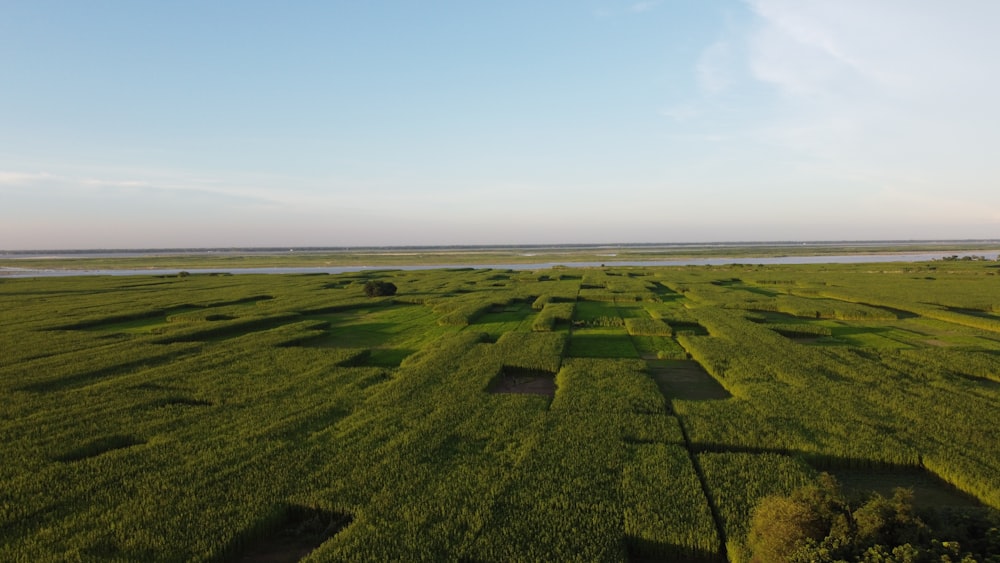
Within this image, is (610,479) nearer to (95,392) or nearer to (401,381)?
(401,381)

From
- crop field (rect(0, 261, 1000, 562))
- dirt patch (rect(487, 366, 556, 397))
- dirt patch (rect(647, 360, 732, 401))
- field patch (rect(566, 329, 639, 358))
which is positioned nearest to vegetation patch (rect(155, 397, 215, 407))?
crop field (rect(0, 261, 1000, 562))

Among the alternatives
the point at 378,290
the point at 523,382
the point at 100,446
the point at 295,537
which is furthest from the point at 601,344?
the point at 378,290

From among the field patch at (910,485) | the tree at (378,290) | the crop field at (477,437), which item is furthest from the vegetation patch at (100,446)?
the tree at (378,290)

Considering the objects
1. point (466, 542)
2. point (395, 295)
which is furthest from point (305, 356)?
point (395, 295)

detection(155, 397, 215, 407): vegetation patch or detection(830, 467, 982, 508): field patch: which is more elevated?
detection(155, 397, 215, 407): vegetation patch

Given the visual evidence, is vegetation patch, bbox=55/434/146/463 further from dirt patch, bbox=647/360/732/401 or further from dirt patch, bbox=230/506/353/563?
dirt patch, bbox=647/360/732/401
